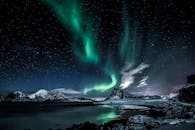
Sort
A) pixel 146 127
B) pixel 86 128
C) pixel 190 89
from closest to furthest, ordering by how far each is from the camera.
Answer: pixel 146 127 → pixel 86 128 → pixel 190 89

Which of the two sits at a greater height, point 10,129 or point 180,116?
point 180,116

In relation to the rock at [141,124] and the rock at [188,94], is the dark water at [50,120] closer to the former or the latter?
the rock at [141,124]

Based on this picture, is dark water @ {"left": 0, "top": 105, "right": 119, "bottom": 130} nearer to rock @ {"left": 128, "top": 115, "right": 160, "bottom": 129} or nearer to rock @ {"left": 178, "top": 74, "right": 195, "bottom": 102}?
rock @ {"left": 128, "top": 115, "right": 160, "bottom": 129}

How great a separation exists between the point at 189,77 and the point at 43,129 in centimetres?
13460

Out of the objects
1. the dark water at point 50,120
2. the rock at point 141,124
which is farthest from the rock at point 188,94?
the rock at point 141,124

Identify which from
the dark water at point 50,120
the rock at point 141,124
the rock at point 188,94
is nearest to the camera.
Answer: the rock at point 141,124

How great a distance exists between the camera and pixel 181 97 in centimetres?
13225

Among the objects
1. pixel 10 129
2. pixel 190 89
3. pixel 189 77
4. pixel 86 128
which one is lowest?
pixel 10 129

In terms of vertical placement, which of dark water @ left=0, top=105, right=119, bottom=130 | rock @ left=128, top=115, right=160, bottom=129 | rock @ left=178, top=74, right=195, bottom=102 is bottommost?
dark water @ left=0, top=105, right=119, bottom=130

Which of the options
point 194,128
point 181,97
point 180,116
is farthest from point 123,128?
point 181,97

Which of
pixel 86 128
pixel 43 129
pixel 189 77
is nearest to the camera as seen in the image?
pixel 86 128

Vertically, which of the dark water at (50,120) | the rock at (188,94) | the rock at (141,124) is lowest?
the dark water at (50,120)

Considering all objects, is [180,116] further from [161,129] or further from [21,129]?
[21,129]

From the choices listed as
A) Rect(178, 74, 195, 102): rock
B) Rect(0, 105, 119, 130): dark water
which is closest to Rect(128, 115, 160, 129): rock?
Rect(0, 105, 119, 130): dark water
